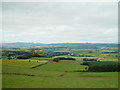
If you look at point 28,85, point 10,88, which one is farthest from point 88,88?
point 10,88

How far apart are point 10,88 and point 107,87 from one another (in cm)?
1506

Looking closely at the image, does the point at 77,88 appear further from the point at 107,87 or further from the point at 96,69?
the point at 96,69

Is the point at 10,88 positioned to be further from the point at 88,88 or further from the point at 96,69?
the point at 96,69

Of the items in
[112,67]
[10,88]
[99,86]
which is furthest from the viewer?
[112,67]

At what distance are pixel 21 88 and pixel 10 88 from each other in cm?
165

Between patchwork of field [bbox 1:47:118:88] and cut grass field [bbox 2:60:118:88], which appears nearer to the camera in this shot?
cut grass field [bbox 2:60:118:88]

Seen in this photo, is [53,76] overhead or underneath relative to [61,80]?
underneath

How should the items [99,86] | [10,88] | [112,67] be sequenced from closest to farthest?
[10,88] < [99,86] < [112,67]

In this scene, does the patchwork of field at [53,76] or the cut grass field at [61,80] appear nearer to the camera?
the cut grass field at [61,80]

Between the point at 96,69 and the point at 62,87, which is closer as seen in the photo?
the point at 62,87

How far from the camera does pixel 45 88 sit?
72.0 feet

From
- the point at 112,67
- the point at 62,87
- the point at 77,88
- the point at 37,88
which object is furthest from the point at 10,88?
the point at 112,67

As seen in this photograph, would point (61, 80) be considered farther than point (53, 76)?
No

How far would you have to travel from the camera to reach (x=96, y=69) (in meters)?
40.6
